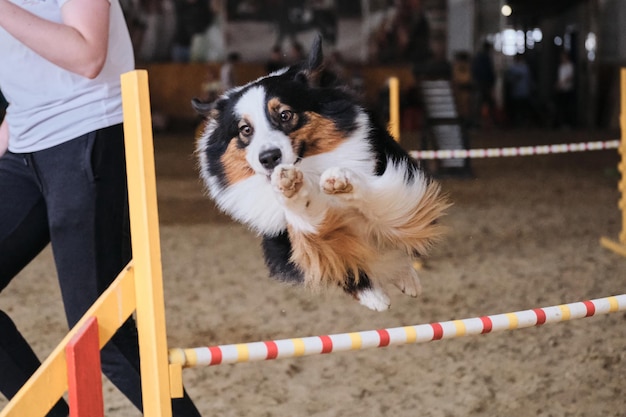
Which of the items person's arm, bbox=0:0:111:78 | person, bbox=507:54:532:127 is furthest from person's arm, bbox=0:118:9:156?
person, bbox=507:54:532:127

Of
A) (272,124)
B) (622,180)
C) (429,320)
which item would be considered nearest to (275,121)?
(272,124)

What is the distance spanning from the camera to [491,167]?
9641 mm

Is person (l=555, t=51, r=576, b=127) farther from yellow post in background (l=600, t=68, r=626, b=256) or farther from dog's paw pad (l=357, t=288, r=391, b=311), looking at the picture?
dog's paw pad (l=357, t=288, r=391, b=311)

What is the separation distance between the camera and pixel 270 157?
101 centimetres

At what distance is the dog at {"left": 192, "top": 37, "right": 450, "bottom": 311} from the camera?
1036mm

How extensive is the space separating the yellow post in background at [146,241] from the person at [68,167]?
1.04 feet

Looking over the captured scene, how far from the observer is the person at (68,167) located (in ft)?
5.29

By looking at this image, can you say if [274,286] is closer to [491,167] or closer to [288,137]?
[288,137]

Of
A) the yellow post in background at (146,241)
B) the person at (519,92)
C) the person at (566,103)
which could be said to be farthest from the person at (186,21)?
the yellow post in background at (146,241)

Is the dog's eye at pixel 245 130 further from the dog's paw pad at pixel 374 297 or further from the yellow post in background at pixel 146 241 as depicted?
the dog's paw pad at pixel 374 297

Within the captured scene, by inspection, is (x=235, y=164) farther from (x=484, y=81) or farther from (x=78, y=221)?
(x=484, y=81)

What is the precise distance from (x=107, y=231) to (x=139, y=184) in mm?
435

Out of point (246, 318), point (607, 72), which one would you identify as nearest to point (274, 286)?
point (246, 318)

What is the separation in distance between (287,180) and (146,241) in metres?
0.40
